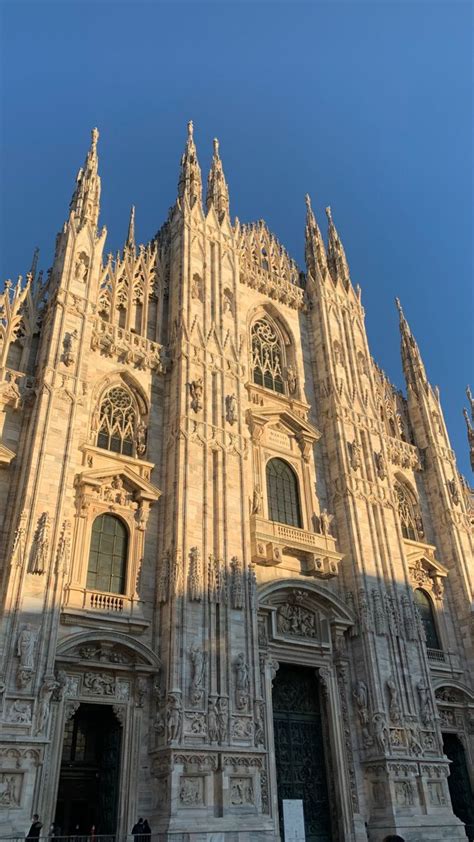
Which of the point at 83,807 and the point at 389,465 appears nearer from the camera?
the point at 83,807

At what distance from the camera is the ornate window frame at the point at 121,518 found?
1698 centimetres

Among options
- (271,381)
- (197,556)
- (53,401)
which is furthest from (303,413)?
(53,401)

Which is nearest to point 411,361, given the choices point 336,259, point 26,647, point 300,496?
point 336,259

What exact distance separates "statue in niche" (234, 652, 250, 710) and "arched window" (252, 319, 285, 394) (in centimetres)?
1143

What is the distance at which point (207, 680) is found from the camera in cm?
1727

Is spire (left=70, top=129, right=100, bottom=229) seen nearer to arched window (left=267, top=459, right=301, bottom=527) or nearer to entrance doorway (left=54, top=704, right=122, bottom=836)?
arched window (left=267, top=459, right=301, bottom=527)

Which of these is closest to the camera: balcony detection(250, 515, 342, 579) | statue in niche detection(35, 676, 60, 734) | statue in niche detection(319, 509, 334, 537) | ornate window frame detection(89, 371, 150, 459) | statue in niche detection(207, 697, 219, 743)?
statue in niche detection(35, 676, 60, 734)

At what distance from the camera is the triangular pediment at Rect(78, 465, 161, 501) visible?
1833 centimetres

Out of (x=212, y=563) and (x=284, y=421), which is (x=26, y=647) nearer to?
(x=212, y=563)

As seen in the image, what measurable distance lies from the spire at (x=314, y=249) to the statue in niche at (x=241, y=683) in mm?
19031

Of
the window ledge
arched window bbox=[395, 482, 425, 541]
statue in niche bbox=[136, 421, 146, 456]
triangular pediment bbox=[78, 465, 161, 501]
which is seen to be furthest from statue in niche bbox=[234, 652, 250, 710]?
arched window bbox=[395, 482, 425, 541]

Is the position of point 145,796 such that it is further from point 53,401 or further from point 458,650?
point 458,650

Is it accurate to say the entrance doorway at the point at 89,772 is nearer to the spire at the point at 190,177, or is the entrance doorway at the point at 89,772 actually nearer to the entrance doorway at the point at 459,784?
the entrance doorway at the point at 459,784

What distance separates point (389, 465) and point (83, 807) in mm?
17153
